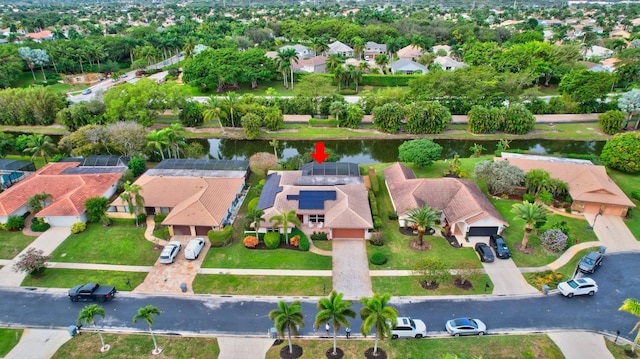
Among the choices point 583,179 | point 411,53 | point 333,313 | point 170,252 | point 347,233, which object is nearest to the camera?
point 333,313

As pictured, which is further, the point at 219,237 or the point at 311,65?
the point at 311,65

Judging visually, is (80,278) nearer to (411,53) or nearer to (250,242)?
(250,242)

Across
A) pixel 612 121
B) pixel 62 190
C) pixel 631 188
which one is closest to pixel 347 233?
pixel 62 190

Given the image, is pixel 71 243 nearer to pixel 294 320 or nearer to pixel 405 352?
pixel 294 320

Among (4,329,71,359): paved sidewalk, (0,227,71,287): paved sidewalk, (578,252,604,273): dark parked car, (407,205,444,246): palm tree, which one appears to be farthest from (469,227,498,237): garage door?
(0,227,71,287): paved sidewalk

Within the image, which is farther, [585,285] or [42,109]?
[42,109]

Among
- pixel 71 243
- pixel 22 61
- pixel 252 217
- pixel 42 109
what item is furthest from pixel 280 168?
pixel 22 61

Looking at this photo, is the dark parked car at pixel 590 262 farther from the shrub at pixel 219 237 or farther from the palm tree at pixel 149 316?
the palm tree at pixel 149 316
